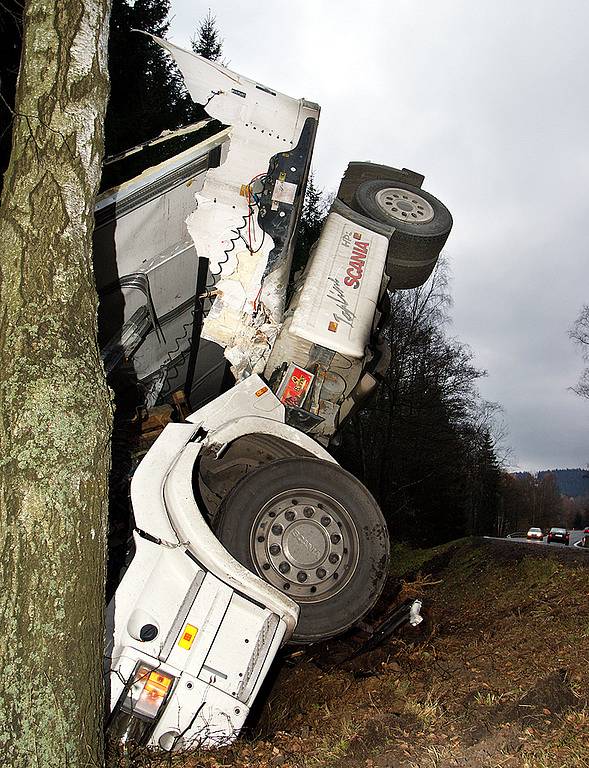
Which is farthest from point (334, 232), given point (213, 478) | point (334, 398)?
point (213, 478)

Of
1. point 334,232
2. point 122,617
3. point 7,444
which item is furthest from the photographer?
point 334,232

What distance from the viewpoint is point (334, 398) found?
438 cm

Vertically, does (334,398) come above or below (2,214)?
below

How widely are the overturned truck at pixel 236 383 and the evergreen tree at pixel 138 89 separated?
363 inches

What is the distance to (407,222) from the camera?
5.09 metres

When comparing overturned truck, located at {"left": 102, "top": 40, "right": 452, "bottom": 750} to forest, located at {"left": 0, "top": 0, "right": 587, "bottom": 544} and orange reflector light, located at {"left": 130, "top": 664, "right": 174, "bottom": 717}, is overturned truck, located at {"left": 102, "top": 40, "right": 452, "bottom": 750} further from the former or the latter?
forest, located at {"left": 0, "top": 0, "right": 587, "bottom": 544}

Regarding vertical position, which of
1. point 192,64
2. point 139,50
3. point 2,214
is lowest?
point 139,50

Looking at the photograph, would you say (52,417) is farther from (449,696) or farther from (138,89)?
(138,89)

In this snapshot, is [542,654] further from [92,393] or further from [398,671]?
[92,393]

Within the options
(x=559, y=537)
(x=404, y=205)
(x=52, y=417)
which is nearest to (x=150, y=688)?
(x=52, y=417)

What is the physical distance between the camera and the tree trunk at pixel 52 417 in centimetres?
234

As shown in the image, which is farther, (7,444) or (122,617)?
(122,617)

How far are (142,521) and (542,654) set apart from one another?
7.28ft

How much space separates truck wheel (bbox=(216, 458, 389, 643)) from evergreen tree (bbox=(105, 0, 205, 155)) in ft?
34.6
